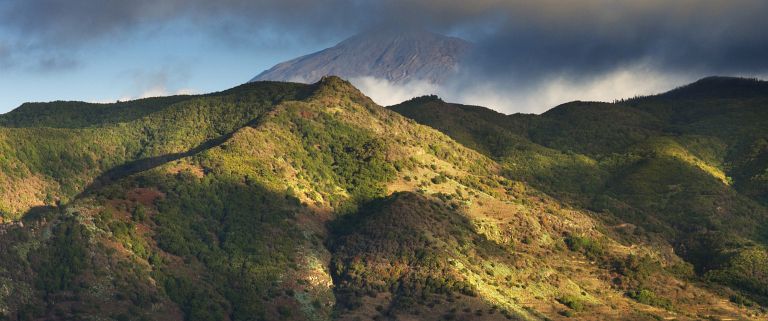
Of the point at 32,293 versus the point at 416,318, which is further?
the point at 416,318

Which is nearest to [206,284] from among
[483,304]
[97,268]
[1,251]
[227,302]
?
[227,302]

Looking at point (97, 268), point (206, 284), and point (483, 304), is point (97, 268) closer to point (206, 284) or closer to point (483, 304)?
point (206, 284)

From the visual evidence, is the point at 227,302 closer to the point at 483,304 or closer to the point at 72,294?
the point at 72,294

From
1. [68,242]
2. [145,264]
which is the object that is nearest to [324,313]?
[145,264]

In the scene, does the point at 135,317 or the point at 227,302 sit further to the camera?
the point at 227,302

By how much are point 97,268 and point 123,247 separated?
9117mm

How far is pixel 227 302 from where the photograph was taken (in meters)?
194

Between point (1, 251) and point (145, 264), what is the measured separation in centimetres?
2193

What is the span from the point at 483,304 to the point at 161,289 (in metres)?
49.7

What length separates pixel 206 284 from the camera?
648ft

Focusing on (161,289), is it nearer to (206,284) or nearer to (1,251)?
(206,284)

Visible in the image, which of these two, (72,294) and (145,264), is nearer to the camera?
(72,294)

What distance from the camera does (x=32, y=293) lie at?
587ft

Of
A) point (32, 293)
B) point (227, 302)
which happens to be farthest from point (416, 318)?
point (32, 293)
